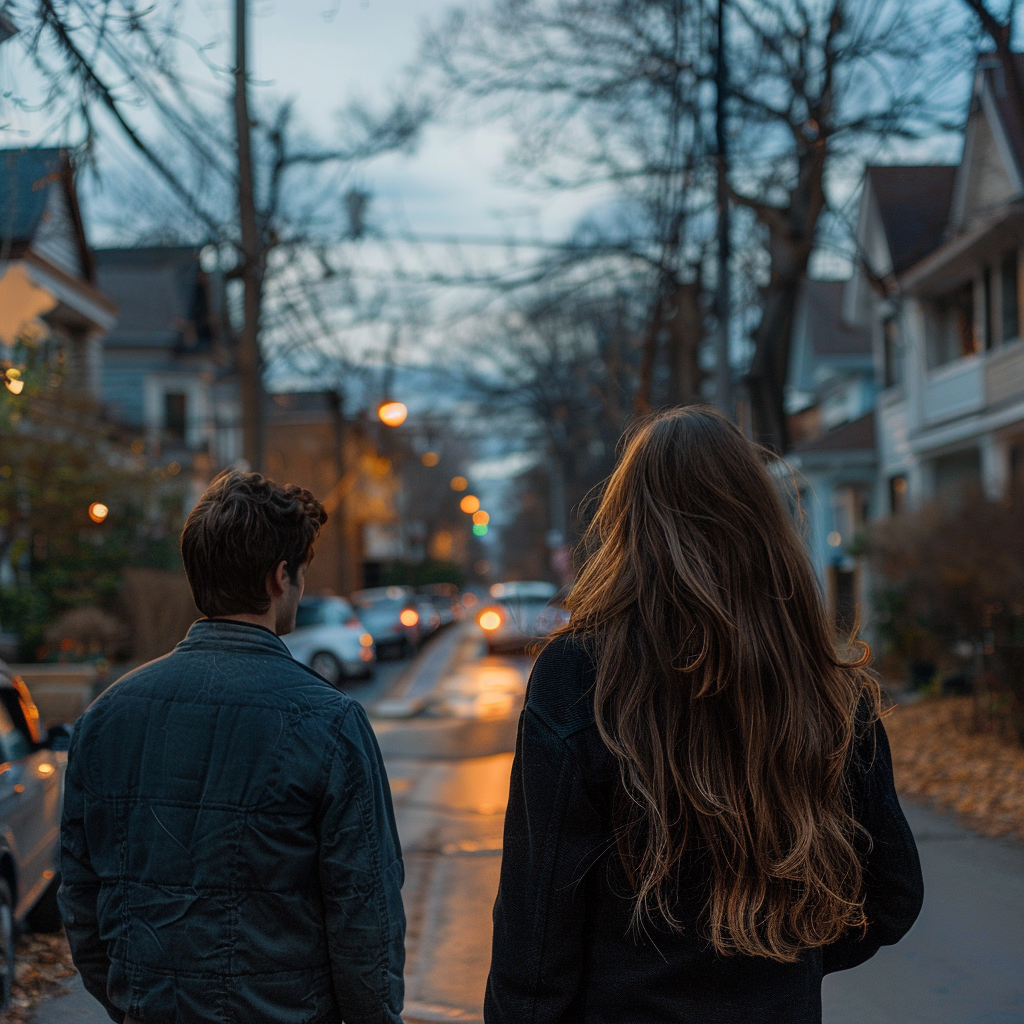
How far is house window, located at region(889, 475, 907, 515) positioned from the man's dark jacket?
70.8ft

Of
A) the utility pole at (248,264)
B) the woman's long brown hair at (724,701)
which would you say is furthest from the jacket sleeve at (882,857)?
the utility pole at (248,264)

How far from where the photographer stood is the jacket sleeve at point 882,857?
6.38 ft

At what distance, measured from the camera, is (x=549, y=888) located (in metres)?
1.79

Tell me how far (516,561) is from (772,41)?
105 m

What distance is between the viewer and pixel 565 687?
6.00 feet

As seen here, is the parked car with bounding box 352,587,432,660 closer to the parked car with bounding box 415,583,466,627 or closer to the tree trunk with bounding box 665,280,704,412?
the tree trunk with bounding box 665,280,704,412

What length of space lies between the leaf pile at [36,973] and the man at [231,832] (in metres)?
2.95

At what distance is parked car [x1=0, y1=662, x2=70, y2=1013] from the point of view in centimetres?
494

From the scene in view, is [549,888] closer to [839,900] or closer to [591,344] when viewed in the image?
[839,900]

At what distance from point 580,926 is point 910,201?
21978 mm

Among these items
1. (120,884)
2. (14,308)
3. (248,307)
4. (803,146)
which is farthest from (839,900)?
(803,146)

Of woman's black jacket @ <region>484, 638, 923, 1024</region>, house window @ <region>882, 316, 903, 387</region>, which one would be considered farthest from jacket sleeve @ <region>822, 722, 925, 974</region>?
house window @ <region>882, 316, 903, 387</region>

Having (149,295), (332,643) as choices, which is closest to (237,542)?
(332,643)

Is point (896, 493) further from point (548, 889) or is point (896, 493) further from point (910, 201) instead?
point (548, 889)
